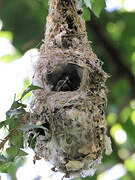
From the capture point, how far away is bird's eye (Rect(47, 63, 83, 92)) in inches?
104

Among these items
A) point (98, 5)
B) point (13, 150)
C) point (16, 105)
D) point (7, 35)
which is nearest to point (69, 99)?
point (16, 105)

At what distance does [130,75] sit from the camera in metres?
4.23

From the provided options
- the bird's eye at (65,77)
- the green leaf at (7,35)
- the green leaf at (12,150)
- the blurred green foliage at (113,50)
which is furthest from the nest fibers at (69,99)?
the green leaf at (7,35)

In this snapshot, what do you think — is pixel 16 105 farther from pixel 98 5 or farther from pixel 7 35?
pixel 7 35

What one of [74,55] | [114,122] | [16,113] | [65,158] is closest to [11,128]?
[16,113]

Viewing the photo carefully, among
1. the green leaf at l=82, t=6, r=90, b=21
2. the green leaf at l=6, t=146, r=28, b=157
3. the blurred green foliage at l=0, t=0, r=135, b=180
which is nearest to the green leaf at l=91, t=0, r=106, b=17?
the green leaf at l=82, t=6, r=90, b=21

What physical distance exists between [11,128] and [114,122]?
217 centimetres

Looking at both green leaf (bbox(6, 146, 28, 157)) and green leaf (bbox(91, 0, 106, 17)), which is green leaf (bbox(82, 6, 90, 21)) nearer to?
green leaf (bbox(91, 0, 106, 17))

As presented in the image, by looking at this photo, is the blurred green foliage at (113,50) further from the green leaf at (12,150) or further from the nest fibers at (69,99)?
the green leaf at (12,150)

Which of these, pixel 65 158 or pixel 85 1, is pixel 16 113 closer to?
pixel 65 158

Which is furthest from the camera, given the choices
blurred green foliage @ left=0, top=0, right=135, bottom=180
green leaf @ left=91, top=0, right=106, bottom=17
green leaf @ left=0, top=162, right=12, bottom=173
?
blurred green foliage @ left=0, top=0, right=135, bottom=180

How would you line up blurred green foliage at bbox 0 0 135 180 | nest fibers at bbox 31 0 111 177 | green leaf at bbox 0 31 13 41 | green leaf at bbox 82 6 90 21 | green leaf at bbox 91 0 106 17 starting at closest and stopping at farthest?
1. nest fibers at bbox 31 0 111 177
2. green leaf at bbox 91 0 106 17
3. green leaf at bbox 82 6 90 21
4. blurred green foliage at bbox 0 0 135 180
5. green leaf at bbox 0 31 13 41

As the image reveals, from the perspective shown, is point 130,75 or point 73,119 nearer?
point 73,119

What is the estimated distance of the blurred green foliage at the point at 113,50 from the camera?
3699mm
